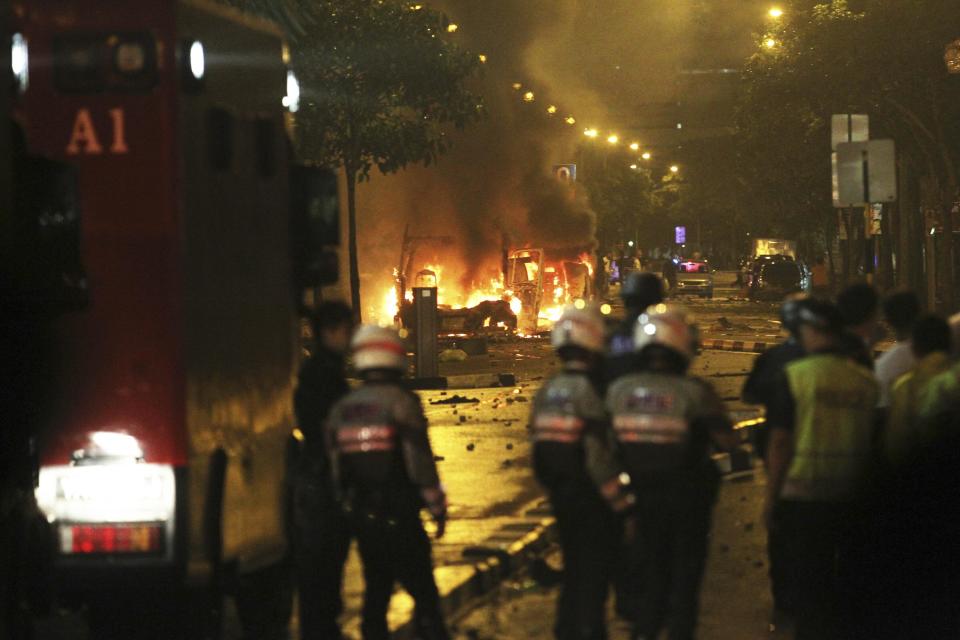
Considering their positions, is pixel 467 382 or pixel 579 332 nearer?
pixel 579 332

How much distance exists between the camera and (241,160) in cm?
748

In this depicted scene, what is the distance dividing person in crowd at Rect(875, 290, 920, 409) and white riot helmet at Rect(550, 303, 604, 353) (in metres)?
1.97

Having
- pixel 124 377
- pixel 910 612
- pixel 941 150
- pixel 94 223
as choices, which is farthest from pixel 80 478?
pixel 941 150

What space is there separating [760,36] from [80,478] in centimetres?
4455

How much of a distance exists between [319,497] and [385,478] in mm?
518

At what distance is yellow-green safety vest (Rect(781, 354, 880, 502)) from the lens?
7.28m

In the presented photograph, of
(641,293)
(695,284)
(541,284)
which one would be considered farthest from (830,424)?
(695,284)

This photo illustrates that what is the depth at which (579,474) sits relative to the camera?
7.09 meters

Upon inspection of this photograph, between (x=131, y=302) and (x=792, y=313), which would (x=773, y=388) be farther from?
(x=131, y=302)

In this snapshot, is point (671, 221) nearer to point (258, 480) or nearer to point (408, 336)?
point (408, 336)

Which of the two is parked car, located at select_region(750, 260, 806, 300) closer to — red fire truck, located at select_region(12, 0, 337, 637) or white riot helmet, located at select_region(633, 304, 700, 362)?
white riot helmet, located at select_region(633, 304, 700, 362)

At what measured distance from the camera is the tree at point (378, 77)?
101 feet

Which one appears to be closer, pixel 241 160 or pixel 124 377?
pixel 124 377

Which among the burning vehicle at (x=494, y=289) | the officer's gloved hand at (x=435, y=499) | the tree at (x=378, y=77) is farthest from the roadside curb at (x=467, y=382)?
the officer's gloved hand at (x=435, y=499)
